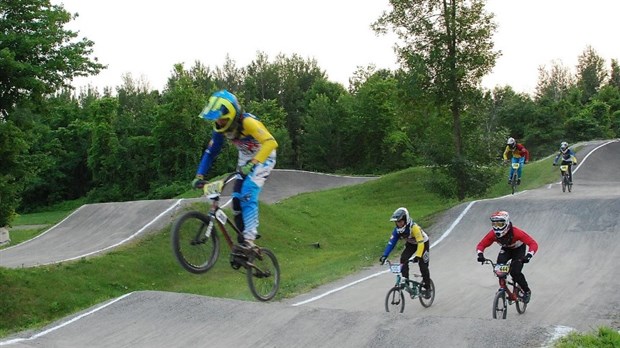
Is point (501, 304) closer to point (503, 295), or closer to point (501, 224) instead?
point (503, 295)

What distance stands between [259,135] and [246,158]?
1.58ft

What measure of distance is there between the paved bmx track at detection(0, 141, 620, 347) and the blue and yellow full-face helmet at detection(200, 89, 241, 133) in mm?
3466

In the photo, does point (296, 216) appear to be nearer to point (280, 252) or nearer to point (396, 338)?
point (280, 252)

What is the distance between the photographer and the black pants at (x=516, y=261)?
11570 millimetres

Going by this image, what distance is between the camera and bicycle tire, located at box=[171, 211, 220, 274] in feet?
27.1

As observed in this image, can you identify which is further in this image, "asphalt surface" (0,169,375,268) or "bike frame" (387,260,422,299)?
"asphalt surface" (0,169,375,268)

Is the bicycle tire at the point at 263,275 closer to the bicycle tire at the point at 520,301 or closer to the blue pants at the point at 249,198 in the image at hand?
the blue pants at the point at 249,198

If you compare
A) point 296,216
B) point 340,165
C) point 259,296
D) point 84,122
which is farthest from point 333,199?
point 84,122

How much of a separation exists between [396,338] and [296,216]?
24000mm

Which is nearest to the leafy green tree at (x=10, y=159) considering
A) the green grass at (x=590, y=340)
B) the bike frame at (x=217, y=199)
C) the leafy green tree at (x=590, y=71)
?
the bike frame at (x=217, y=199)

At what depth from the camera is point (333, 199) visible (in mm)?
40781

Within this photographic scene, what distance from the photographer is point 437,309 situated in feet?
43.1

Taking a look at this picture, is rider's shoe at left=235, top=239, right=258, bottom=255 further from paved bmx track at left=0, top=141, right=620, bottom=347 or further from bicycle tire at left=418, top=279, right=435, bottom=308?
bicycle tire at left=418, top=279, right=435, bottom=308

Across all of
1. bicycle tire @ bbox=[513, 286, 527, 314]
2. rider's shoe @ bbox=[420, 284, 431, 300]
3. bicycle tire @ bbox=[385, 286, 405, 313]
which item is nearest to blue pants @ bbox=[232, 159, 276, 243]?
bicycle tire @ bbox=[385, 286, 405, 313]
